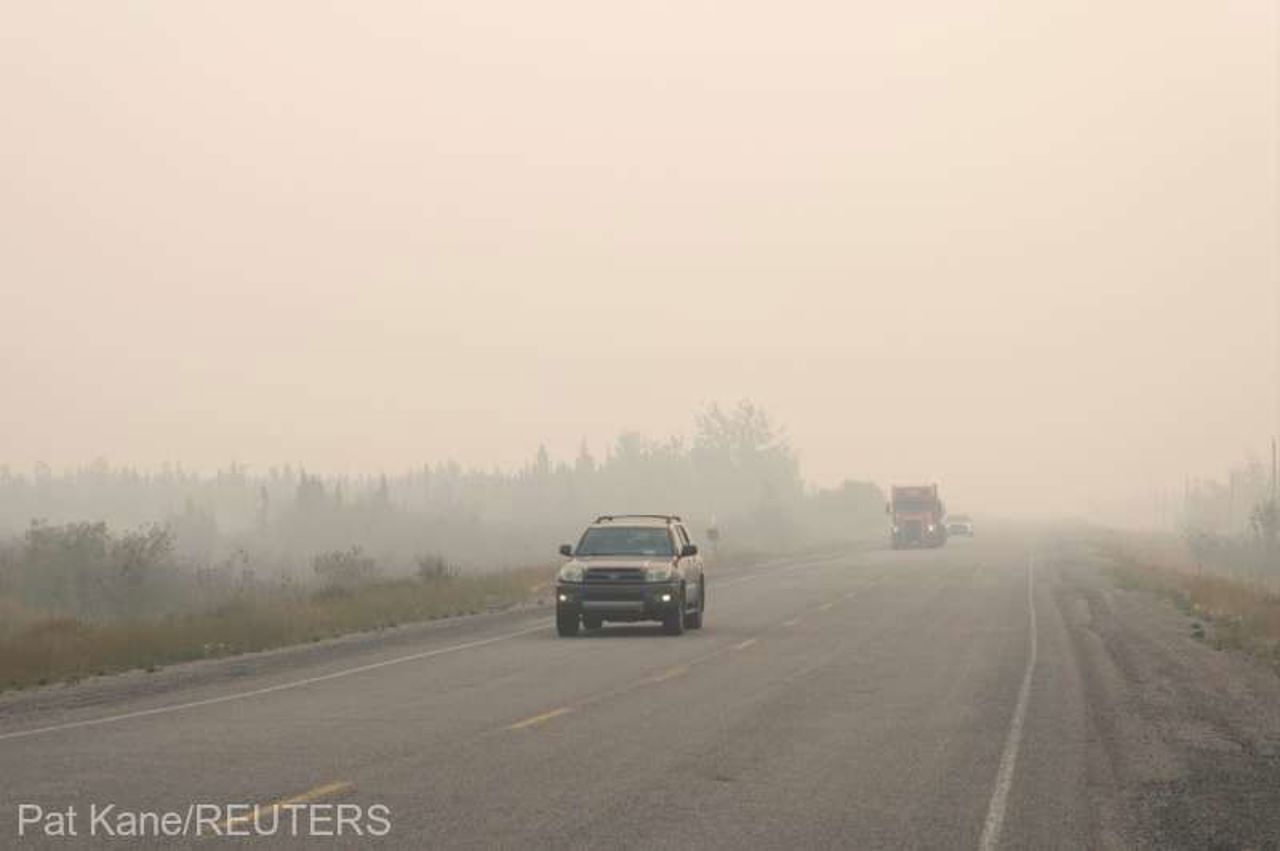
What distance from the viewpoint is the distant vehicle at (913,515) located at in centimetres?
8569

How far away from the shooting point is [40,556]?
39312 millimetres

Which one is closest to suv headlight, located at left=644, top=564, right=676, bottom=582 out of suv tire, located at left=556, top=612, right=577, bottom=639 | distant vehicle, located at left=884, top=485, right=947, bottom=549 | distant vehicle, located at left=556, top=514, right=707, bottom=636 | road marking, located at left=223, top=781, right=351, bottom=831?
distant vehicle, located at left=556, top=514, right=707, bottom=636

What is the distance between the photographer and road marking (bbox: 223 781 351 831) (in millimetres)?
9562

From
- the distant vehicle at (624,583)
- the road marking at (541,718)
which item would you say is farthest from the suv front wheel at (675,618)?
the road marking at (541,718)

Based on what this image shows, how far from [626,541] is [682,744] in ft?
46.9

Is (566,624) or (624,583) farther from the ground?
(624,583)

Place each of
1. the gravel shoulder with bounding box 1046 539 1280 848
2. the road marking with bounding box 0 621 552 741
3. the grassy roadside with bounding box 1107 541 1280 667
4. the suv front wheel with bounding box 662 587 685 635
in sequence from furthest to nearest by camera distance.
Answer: the suv front wheel with bounding box 662 587 685 635 → the grassy roadside with bounding box 1107 541 1280 667 → the road marking with bounding box 0 621 552 741 → the gravel shoulder with bounding box 1046 539 1280 848

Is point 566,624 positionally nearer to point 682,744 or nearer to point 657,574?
point 657,574

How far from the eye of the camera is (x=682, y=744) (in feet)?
43.9

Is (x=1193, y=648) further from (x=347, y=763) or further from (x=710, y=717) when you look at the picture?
(x=347, y=763)

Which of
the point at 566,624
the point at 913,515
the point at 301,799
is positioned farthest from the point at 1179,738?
the point at 913,515

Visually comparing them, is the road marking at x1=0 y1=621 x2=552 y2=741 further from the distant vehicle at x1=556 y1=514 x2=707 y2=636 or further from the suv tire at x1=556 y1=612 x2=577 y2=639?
the distant vehicle at x1=556 y1=514 x2=707 y2=636

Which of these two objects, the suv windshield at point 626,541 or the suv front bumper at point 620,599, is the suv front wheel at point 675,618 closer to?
the suv front bumper at point 620,599

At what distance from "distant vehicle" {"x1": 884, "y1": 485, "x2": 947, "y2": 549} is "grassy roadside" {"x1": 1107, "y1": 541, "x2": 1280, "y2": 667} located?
30593 millimetres
